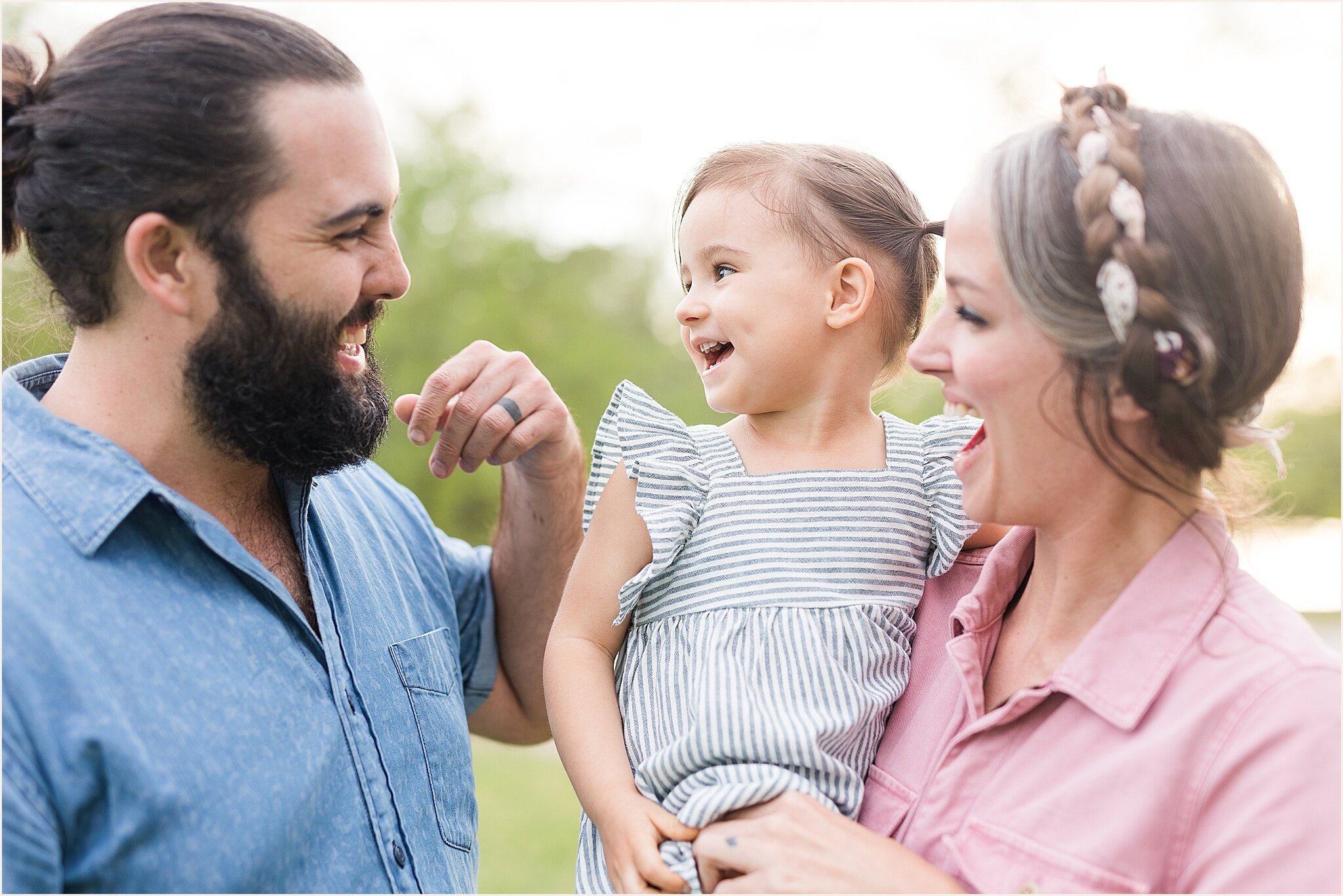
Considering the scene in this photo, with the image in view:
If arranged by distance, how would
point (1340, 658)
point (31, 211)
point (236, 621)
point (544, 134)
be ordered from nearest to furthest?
point (1340, 658) < point (236, 621) < point (31, 211) < point (544, 134)

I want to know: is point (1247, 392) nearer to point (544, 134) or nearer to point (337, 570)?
point (337, 570)

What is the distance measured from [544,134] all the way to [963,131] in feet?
15.8

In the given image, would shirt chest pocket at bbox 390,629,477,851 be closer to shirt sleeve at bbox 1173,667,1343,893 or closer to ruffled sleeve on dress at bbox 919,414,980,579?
ruffled sleeve on dress at bbox 919,414,980,579

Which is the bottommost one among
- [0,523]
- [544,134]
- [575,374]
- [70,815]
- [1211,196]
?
[575,374]

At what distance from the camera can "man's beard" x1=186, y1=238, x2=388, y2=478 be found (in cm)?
187

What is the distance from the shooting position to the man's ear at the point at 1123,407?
151 centimetres

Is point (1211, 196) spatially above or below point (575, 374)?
above

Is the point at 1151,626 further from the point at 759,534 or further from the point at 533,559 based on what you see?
the point at 533,559

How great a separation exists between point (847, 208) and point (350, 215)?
89 centimetres

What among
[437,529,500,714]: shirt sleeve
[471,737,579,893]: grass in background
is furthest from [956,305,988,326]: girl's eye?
[471,737,579,893]: grass in background

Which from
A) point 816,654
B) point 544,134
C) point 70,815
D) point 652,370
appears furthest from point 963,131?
point 70,815

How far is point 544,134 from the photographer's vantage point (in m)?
12.8

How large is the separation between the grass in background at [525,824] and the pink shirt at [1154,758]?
15.7 feet

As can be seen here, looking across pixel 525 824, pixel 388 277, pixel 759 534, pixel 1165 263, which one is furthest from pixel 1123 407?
pixel 525 824
